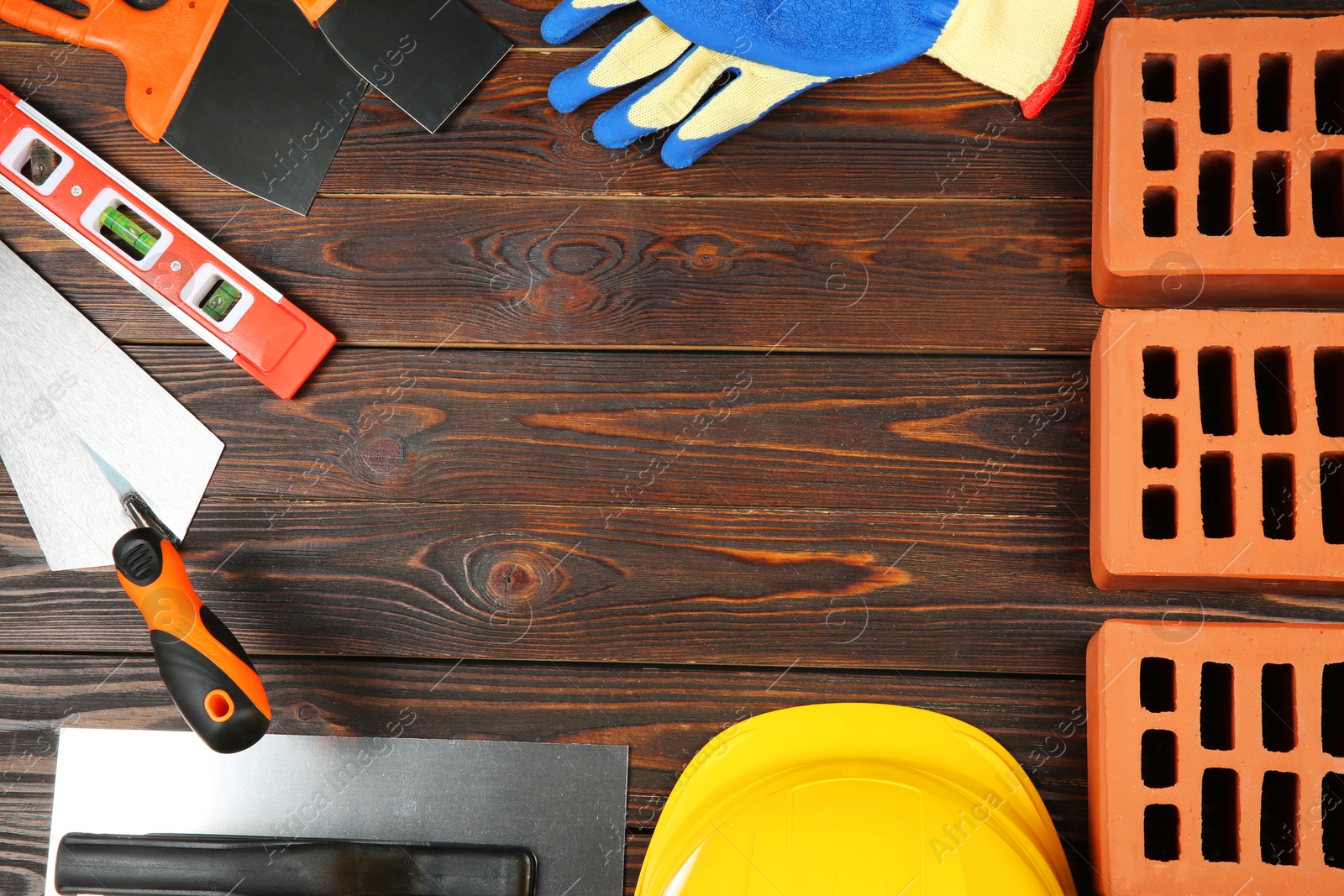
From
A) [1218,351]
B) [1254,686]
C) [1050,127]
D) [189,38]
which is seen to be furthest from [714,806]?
[189,38]

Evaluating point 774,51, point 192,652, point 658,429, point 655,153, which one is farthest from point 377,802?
point 774,51

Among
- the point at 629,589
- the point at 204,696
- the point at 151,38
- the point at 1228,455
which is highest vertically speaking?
the point at 151,38

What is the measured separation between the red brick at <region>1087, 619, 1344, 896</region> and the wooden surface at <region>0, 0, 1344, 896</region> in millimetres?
64

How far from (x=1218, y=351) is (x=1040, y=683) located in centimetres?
33

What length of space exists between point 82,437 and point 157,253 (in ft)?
0.63

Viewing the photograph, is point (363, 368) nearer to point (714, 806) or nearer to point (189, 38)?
point (189, 38)

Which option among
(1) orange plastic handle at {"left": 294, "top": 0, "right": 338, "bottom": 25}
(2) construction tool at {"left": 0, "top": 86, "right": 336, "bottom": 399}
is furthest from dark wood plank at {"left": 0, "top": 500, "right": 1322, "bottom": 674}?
(1) orange plastic handle at {"left": 294, "top": 0, "right": 338, "bottom": 25}

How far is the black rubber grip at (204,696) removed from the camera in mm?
693

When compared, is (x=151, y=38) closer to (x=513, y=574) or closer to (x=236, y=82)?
(x=236, y=82)

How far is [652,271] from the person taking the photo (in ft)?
2.62

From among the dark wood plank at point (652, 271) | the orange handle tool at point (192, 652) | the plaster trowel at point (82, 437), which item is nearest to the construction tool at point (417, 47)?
the dark wood plank at point (652, 271)

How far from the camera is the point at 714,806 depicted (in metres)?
0.70

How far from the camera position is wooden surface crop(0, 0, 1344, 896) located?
76 centimetres

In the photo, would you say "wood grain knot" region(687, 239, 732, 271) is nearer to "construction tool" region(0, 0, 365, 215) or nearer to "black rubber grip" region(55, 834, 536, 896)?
"construction tool" region(0, 0, 365, 215)
